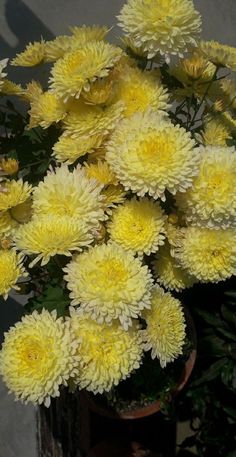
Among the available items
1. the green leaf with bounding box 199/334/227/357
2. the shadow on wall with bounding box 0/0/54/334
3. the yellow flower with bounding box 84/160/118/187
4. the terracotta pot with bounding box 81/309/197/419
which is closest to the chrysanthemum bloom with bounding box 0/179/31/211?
the yellow flower with bounding box 84/160/118/187

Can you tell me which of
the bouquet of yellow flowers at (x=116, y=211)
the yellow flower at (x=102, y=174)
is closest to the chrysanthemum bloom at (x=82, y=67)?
the bouquet of yellow flowers at (x=116, y=211)

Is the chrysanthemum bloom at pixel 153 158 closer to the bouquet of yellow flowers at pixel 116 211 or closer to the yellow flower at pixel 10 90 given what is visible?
the bouquet of yellow flowers at pixel 116 211

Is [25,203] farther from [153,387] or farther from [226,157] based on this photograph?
[153,387]

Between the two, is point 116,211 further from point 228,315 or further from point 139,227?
point 228,315

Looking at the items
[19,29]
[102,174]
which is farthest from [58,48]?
[19,29]

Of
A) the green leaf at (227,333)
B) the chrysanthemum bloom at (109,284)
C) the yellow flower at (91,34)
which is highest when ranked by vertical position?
the yellow flower at (91,34)

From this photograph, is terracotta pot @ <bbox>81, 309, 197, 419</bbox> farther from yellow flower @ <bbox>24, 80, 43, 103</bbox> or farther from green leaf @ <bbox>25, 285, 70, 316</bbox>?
yellow flower @ <bbox>24, 80, 43, 103</bbox>
